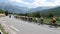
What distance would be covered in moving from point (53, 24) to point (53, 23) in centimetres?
21

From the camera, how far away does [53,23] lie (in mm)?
30844

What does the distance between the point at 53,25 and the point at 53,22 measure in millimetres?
498

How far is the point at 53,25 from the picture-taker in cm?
3108

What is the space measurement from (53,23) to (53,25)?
37cm

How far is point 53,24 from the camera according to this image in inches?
1220

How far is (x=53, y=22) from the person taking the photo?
101 ft

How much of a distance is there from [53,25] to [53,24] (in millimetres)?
161

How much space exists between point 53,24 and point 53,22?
337 mm
